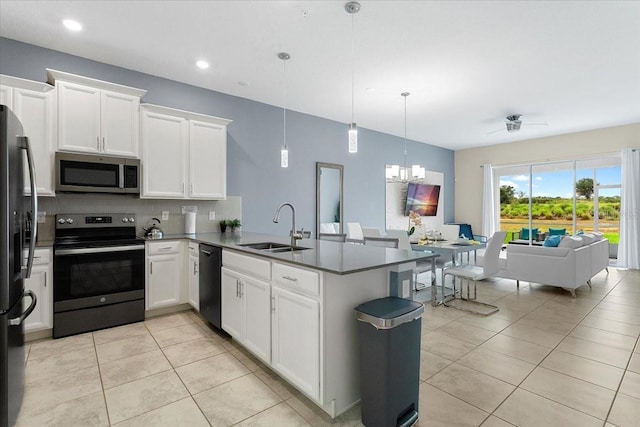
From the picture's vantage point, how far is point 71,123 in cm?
315

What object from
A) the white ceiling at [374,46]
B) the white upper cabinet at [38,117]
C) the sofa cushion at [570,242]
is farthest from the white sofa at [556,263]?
the white upper cabinet at [38,117]

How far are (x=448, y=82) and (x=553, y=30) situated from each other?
133 centimetres

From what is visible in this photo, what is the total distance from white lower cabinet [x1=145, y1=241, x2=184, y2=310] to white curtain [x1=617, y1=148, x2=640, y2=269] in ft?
26.8

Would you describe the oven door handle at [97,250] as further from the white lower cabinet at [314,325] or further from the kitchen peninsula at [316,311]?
the white lower cabinet at [314,325]

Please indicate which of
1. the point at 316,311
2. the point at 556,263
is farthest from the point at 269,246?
the point at 556,263

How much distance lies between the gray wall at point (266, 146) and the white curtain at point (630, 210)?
4511 mm

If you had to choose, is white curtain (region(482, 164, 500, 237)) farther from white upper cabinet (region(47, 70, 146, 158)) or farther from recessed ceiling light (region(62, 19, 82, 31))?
recessed ceiling light (region(62, 19, 82, 31))

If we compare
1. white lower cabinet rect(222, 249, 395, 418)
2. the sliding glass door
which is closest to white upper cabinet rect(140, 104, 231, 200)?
white lower cabinet rect(222, 249, 395, 418)

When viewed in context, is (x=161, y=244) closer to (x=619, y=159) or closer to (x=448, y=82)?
(x=448, y=82)

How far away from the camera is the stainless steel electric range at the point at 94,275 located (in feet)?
9.68

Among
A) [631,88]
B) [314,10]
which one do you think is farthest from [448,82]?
[631,88]

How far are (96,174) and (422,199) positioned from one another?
21.5ft

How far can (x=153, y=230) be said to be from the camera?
3.76 m

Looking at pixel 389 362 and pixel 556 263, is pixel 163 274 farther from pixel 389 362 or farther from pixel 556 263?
pixel 556 263
